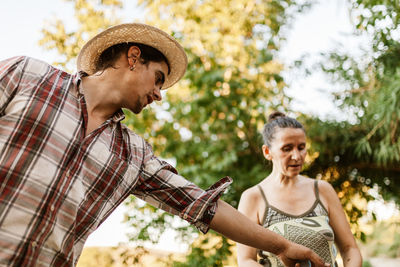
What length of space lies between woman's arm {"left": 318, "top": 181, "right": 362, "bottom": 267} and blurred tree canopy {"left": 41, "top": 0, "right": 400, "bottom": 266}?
59.0 inches

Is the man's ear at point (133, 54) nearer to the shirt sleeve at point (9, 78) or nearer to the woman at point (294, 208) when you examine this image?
the shirt sleeve at point (9, 78)

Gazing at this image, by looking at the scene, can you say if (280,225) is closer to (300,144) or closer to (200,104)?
(300,144)

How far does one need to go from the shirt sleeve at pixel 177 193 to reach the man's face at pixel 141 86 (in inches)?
8.2

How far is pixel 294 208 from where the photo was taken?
84.7 inches

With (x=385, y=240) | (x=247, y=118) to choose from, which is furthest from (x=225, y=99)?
(x=385, y=240)

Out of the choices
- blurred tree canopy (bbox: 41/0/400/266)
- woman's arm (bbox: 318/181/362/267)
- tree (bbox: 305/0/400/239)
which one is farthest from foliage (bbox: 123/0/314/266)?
woman's arm (bbox: 318/181/362/267)

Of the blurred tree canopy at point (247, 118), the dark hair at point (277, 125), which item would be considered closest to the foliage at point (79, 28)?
the blurred tree canopy at point (247, 118)

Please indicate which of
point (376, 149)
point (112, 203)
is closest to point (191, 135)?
point (376, 149)

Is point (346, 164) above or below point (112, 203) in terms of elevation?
above

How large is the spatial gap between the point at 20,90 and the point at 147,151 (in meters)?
0.54

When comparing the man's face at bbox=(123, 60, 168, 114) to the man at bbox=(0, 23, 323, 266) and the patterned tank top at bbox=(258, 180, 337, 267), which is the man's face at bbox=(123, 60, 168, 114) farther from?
the patterned tank top at bbox=(258, 180, 337, 267)

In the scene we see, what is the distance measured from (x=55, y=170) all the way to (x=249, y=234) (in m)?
0.79

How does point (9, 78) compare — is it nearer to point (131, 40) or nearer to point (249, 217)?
point (131, 40)

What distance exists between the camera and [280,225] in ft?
6.78
